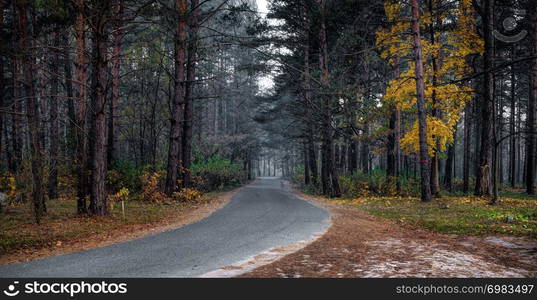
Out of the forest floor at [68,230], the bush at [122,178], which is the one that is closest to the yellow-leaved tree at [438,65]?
the forest floor at [68,230]

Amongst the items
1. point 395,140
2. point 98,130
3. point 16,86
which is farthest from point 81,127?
point 395,140

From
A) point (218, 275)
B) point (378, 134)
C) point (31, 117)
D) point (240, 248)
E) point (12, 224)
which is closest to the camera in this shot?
point (218, 275)

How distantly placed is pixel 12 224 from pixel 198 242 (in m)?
5.30

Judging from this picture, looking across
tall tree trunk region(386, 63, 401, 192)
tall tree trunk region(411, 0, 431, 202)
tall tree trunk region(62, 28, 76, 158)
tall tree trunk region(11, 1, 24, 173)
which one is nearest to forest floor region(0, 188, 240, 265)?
tall tree trunk region(11, 1, 24, 173)

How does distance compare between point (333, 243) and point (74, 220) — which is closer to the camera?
point (333, 243)

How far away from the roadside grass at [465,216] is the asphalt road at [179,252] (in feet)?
9.97

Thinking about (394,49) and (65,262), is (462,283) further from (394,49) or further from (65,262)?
(394,49)

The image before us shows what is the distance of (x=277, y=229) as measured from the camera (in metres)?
8.93

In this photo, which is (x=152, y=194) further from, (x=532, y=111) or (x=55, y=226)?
(x=532, y=111)

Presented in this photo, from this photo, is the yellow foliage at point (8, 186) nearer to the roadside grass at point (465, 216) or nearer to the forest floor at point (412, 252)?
the forest floor at point (412, 252)

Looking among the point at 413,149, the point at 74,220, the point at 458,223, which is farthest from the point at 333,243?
the point at 413,149

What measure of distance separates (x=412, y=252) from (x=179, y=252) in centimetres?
431

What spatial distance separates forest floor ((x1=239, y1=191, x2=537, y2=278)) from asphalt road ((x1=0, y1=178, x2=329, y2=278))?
83 centimetres

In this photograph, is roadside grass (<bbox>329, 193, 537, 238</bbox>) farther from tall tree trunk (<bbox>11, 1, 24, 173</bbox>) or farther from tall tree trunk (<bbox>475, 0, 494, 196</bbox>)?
tall tree trunk (<bbox>11, 1, 24, 173</bbox>)
